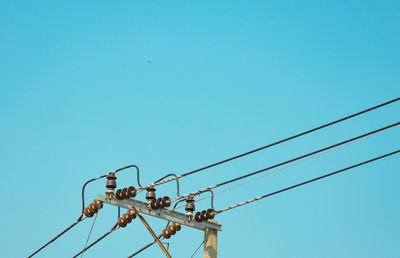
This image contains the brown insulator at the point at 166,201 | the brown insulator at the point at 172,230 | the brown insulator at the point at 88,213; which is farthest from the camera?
the brown insulator at the point at 172,230

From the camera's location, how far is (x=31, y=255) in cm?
2141

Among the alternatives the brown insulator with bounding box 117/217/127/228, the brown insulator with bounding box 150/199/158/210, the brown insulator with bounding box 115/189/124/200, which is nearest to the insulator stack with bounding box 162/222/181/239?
the brown insulator with bounding box 117/217/127/228

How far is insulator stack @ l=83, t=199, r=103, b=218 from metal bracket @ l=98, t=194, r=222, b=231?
0.49m

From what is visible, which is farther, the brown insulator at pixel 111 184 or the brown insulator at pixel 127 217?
the brown insulator at pixel 127 217

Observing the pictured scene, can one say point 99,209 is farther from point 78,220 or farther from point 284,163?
point 284,163

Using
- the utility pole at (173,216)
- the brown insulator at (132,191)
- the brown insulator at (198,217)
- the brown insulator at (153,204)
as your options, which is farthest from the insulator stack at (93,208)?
the brown insulator at (198,217)

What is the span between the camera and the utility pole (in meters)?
14.7

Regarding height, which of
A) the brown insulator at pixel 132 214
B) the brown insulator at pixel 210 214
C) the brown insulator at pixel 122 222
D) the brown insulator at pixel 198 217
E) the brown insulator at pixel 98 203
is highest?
the brown insulator at pixel 98 203

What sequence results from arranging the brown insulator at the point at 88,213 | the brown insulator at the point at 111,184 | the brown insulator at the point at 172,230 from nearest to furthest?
the brown insulator at the point at 111,184 → the brown insulator at the point at 88,213 → the brown insulator at the point at 172,230

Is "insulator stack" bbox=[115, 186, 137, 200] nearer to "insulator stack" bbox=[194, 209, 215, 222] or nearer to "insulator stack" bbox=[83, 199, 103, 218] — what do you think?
"insulator stack" bbox=[83, 199, 103, 218]

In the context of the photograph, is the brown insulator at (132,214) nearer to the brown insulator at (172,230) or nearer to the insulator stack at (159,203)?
the insulator stack at (159,203)

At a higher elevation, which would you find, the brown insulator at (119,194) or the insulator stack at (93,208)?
the insulator stack at (93,208)

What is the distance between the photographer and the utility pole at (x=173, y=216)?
14.7m

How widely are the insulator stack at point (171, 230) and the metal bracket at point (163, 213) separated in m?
0.86
